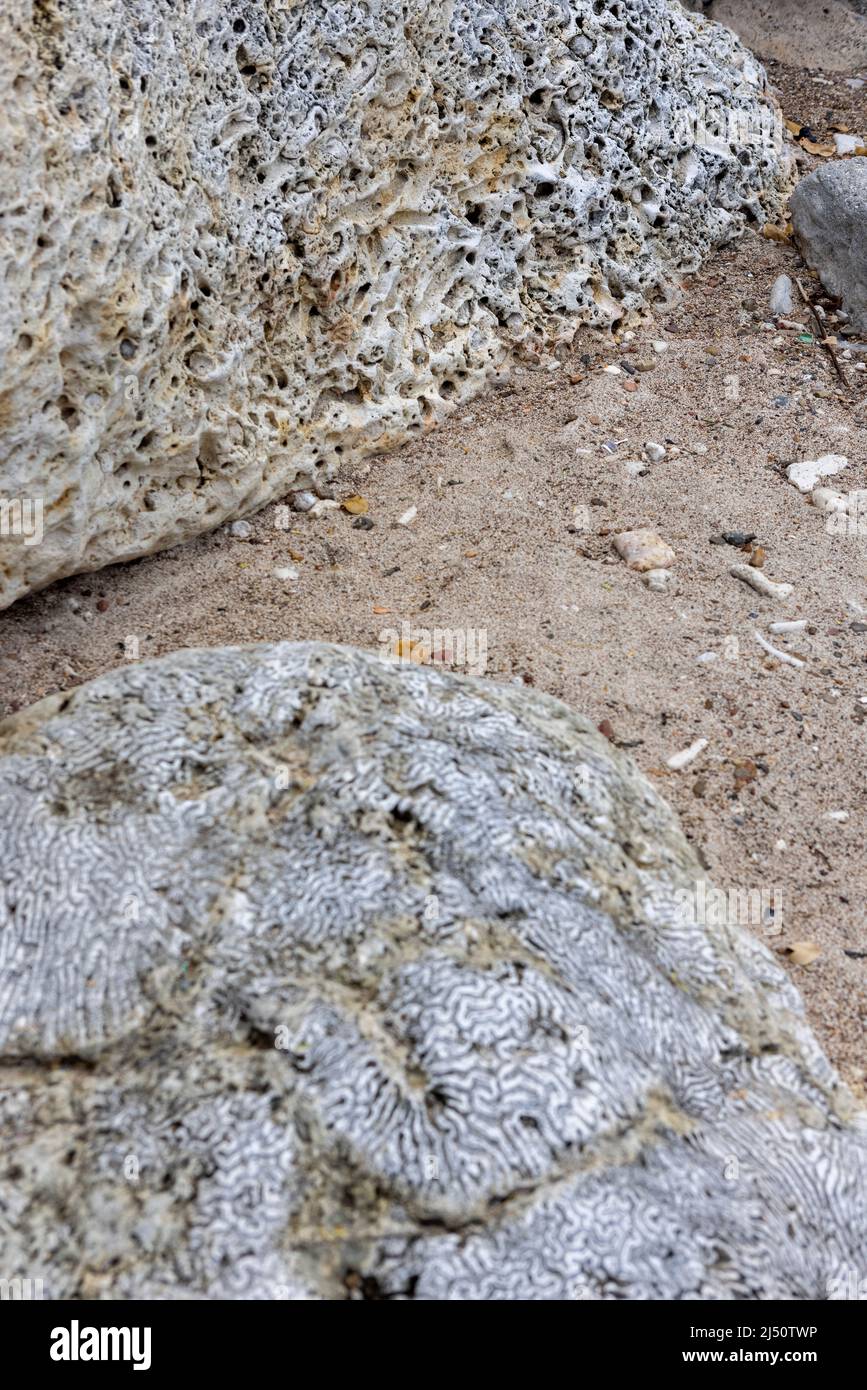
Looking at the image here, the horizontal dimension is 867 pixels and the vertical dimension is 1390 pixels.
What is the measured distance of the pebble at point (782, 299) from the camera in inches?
213

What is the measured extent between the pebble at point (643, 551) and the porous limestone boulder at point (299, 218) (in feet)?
3.36

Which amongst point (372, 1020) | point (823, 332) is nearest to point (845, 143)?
point (823, 332)

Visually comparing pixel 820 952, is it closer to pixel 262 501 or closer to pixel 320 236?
pixel 262 501

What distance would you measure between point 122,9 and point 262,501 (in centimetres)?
157

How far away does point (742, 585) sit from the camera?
4.09 m

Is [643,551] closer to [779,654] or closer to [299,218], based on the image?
[779,654]

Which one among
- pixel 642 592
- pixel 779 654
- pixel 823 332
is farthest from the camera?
pixel 823 332

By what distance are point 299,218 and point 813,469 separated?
2122 millimetres

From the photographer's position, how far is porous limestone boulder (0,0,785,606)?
3180 millimetres

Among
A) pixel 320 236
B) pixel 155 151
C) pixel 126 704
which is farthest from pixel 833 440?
pixel 126 704

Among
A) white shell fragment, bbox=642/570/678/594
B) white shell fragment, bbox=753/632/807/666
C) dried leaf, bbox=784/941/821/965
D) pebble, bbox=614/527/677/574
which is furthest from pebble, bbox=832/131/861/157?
dried leaf, bbox=784/941/821/965

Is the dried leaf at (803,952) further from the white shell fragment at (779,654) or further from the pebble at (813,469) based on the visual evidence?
the pebble at (813,469)

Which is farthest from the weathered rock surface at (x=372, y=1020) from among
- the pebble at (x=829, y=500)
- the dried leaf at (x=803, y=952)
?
the pebble at (x=829, y=500)

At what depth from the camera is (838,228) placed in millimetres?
5430
